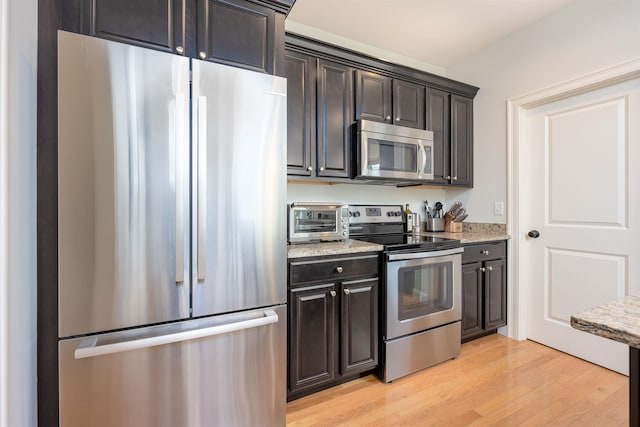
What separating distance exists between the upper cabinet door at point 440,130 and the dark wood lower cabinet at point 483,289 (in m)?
0.75

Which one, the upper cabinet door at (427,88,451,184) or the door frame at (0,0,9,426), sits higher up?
the upper cabinet door at (427,88,451,184)

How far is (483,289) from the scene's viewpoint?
2.50 m

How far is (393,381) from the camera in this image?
6.50ft

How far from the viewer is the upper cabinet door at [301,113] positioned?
2.00 metres

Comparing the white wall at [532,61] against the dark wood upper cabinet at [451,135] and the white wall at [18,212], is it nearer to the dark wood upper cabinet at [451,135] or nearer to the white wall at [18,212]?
the dark wood upper cabinet at [451,135]

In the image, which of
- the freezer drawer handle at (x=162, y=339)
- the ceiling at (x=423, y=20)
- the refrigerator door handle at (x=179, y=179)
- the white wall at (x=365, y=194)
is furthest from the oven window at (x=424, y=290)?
the ceiling at (x=423, y=20)

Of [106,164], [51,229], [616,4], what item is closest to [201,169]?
[106,164]

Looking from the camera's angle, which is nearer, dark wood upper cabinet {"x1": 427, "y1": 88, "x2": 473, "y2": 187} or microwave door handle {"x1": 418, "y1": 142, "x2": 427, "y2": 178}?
microwave door handle {"x1": 418, "y1": 142, "x2": 427, "y2": 178}

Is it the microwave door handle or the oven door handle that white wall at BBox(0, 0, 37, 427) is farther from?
the microwave door handle

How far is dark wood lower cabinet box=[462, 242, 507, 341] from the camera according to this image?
2398mm

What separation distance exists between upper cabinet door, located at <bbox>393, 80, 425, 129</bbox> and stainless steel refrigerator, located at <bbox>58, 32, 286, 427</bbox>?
1.34 metres

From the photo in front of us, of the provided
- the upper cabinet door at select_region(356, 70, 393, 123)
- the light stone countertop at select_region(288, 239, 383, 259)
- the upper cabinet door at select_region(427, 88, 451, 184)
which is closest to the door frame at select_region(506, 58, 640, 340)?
the upper cabinet door at select_region(427, 88, 451, 184)

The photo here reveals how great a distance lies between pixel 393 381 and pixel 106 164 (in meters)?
2.06

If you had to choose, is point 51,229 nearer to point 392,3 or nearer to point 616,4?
point 392,3
